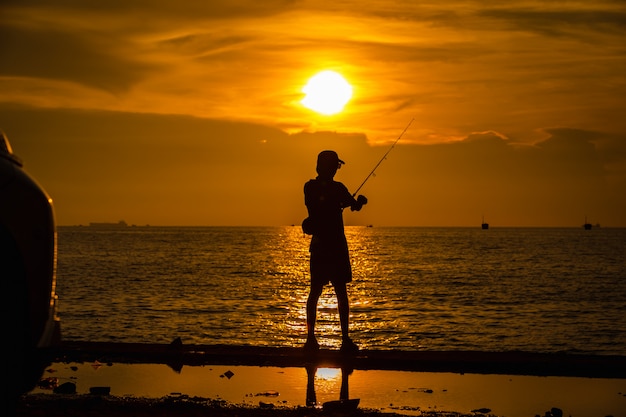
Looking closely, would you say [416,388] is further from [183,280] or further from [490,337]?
[183,280]

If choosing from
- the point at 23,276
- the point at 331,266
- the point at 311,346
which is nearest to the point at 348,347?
the point at 311,346

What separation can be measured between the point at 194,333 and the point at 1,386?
2201cm

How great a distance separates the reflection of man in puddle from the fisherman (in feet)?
1.80

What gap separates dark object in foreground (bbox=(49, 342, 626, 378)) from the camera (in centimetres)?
967

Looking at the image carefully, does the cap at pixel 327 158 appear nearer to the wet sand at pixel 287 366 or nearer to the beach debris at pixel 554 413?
the wet sand at pixel 287 366

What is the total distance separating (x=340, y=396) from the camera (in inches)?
342

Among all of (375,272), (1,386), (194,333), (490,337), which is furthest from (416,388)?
(375,272)

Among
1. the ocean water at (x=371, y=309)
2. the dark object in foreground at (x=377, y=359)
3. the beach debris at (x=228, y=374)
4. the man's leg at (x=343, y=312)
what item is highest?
the ocean water at (x=371, y=309)

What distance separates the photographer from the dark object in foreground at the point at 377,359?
967cm

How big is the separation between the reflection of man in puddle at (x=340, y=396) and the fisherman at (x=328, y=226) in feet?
1.80

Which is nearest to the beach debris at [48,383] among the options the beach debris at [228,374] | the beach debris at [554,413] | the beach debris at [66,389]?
the beach debris at [66,389]

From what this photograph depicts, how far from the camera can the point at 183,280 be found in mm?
62312

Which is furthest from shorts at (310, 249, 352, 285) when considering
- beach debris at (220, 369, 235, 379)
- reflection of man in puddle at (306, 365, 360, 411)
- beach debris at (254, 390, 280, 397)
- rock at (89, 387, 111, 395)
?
rock at (89, 387, 111, 395)

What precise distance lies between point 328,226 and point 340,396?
8.27 ft
